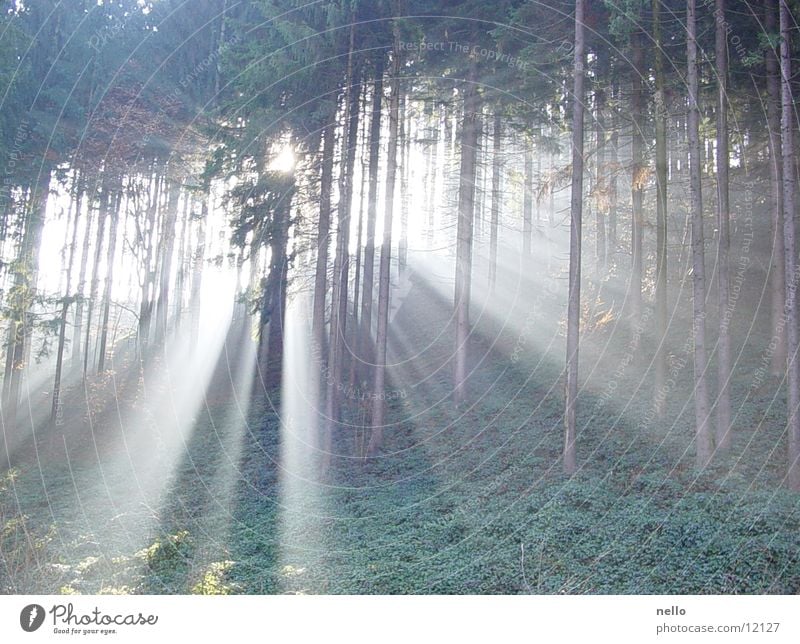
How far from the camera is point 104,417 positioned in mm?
23531

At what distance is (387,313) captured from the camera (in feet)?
55.6

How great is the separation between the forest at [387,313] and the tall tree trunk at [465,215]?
98mm

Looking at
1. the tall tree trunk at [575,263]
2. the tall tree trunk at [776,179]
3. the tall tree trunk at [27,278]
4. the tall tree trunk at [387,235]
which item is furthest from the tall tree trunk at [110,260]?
the tall tree trunk at [776,179]

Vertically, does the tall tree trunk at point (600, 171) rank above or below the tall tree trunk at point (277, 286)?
above

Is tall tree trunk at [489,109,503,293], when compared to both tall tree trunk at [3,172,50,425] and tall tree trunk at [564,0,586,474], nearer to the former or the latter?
tall tree trunk at [564,0,586,474]

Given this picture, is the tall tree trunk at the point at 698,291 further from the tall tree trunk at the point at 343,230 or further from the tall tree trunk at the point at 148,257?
the tall tree trunk at the point at 148,257

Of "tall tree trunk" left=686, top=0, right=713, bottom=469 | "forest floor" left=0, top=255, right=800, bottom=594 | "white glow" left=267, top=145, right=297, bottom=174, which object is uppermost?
"white glow" left=267, top=145, right=297, bottom=174

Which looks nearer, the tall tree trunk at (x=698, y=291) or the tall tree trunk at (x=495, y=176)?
the tall tree trunk at (x=698, y=291)

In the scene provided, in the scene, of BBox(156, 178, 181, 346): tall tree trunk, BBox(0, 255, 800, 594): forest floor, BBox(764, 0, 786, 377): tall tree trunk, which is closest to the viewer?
BBox(0, 255, 800, 594): forest floor

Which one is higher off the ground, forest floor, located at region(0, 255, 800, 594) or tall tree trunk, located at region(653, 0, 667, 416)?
tall tree trunk, located at region(653, 0, 667, 416)

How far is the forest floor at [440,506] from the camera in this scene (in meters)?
9.74

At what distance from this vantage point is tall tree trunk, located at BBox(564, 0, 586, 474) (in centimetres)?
1358

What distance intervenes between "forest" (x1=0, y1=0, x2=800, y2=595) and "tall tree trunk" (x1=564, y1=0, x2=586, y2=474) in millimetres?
88

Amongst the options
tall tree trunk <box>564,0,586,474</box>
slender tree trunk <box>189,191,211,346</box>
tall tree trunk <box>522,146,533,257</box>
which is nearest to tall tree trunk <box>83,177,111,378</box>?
slender tree trunk <box>189,191,211,346</box>
